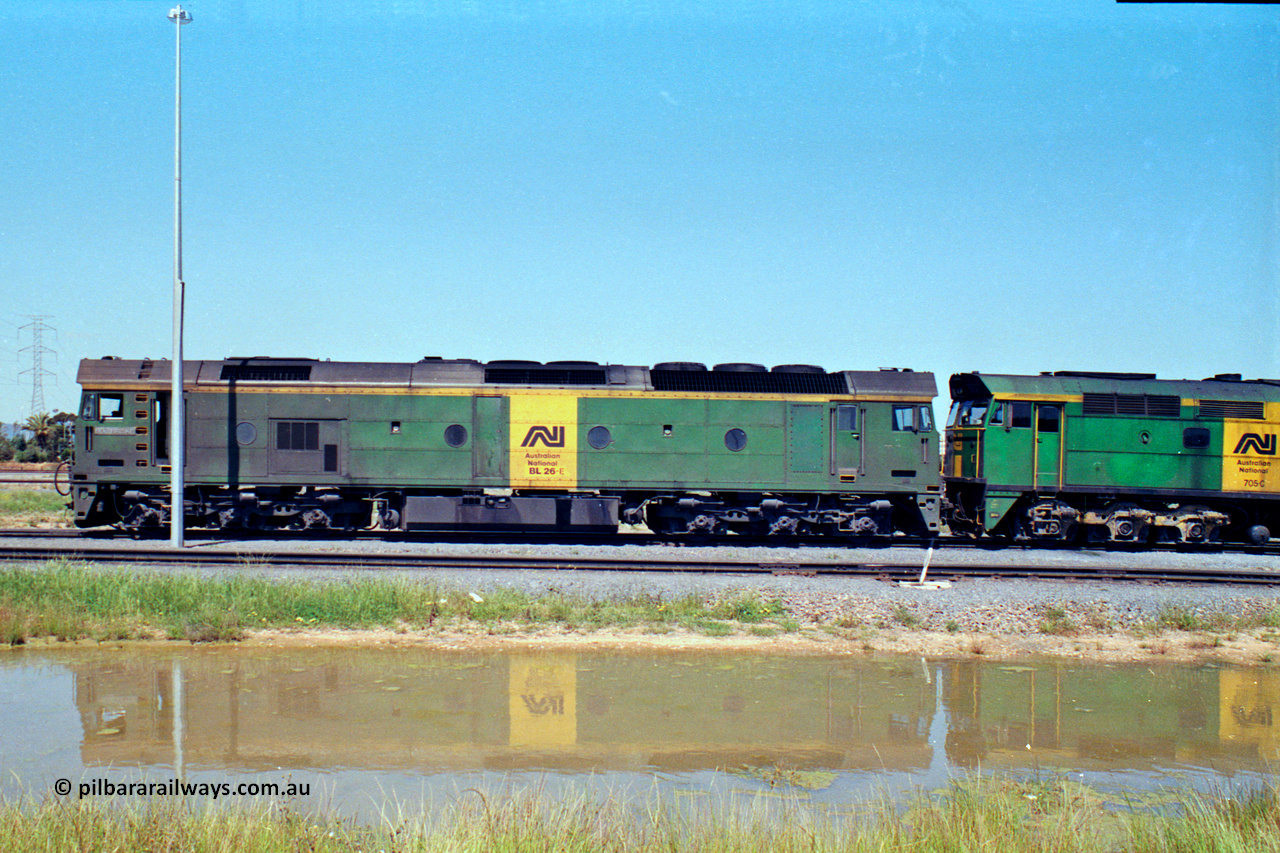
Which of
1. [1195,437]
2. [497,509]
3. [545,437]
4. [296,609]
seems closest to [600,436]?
[545,437]

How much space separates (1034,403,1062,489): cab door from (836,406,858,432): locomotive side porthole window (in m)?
4.28

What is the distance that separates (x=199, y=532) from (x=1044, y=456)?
19590mm

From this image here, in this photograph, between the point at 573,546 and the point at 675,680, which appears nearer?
the point at 675,680

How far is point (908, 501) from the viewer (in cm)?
1981

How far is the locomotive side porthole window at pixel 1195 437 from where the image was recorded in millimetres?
19859

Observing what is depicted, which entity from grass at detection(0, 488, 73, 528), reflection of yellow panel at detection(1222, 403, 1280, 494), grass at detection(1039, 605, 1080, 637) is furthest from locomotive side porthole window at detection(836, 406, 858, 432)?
grass at detection(0, 488, 73, 528)

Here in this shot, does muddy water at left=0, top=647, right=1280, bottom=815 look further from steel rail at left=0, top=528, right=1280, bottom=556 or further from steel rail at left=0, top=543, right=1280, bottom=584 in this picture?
steel rail at left=0, top=528, right=1280, bottom=556

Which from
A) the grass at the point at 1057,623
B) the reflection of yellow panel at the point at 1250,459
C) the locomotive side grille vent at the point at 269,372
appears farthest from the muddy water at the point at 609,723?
the reflection of yellow panel at the point at 1250,459

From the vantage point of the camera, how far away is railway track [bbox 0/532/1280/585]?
15523 millimetres

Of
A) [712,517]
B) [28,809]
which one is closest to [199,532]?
[712,517]

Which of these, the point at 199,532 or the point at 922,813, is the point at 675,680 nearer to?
the point at 922,813

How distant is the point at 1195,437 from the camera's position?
1988cm

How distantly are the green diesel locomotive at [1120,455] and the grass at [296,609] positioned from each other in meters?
9.71

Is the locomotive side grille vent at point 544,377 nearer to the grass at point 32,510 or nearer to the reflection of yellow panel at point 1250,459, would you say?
the grass at point 32,510
